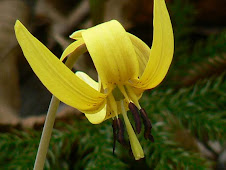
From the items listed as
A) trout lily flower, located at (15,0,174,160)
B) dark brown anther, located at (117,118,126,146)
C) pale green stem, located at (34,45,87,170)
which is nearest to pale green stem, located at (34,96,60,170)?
pale green stem, located at (34,45,87,170)

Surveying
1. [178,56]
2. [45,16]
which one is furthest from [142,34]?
[45,16]

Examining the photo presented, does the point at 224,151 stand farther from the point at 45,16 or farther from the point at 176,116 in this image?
the point at 45,16

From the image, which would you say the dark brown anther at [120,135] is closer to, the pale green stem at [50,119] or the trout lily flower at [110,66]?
the trout lily flower at [110,66]

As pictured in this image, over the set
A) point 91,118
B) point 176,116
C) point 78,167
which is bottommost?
point 78,167

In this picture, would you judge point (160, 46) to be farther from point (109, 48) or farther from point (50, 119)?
point (50, 119)

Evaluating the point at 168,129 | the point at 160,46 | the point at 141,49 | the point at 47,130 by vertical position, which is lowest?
the point at 168,129

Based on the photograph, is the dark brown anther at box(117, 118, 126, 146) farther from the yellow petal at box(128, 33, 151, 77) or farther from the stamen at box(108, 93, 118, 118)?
the yellow petal at box(128, 33, 151, 77)

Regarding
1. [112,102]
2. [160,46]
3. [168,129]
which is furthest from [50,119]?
[168,129]
